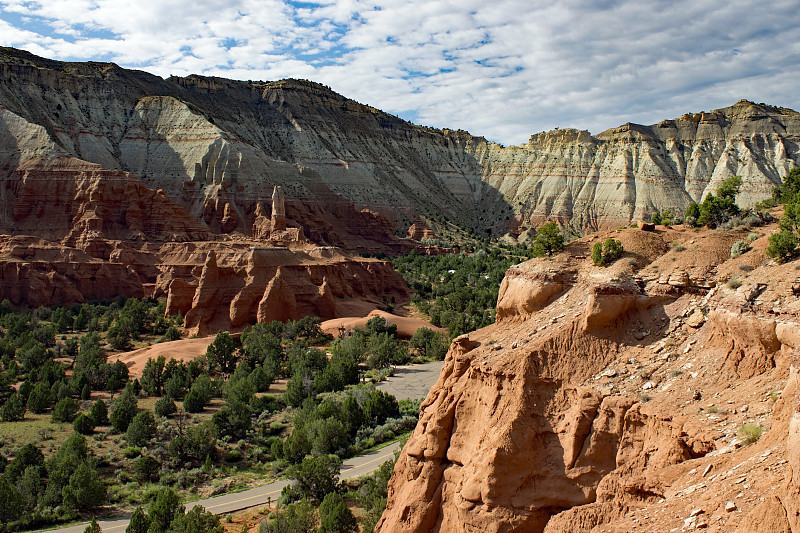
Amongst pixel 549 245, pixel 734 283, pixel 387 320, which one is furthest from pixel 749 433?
pixel 387 320

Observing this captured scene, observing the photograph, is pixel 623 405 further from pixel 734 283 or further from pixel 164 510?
pixel 164 510

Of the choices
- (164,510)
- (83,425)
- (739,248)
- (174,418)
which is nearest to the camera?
(739,248)

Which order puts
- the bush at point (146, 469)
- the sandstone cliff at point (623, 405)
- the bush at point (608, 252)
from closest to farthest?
the sandstone cliff at point (623, 405)
the bush at point (608, 252)
the bush at point (146, 469)

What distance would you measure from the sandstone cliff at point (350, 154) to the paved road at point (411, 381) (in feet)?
143

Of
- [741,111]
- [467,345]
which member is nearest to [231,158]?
[467,345]

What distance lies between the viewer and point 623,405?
10406 millimetres

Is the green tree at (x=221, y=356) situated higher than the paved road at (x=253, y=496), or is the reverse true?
the green tree at (x=221, y=356)

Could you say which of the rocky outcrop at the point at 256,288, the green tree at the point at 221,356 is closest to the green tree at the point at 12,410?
the green tree at the point at 221,356

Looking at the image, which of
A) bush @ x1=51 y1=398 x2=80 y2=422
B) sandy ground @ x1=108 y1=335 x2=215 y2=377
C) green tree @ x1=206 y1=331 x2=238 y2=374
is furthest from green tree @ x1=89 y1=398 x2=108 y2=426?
green tree @ x1=206 y1=331 x2=238 y2=374

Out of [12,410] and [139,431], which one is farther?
[12,410]

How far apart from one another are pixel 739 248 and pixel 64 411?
31.8 m

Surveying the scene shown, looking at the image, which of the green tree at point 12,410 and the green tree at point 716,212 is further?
the green tree at point 12,410

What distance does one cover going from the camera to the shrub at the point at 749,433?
849 centimetres

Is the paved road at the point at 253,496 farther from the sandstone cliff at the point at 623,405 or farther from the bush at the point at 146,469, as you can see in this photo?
the sandstone cliff at the point at 623,405
